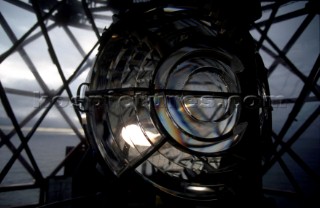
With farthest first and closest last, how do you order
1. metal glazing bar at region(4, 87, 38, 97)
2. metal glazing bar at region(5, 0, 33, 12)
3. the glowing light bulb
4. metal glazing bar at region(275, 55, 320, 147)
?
metal glazing bar at region(4, 87, 38, 97) < metal glazing bar at region(5, 0, 33, 12) < metal glazing bar at region(275, 55, 320, 147) < the glowing light bulb

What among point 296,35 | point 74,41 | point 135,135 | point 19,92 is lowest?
point 135,135

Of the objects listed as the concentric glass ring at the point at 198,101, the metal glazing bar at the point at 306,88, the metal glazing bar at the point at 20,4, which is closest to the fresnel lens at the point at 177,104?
the concentric glass ring at the point at 198,101

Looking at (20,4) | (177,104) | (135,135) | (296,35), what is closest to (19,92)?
(20,4)

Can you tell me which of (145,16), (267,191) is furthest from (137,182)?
(267,191)

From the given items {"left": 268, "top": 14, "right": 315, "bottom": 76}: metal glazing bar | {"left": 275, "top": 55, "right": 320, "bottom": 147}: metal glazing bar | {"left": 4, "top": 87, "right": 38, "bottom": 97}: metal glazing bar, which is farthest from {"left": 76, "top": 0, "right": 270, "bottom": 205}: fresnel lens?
{"left": 4, "top": 87, "right": 38, "bottom": 97}: metal glazing bar

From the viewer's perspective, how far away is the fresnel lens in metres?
1.37

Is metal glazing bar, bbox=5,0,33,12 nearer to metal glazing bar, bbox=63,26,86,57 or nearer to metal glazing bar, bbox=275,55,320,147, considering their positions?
metal glazing bar, bbox=63,26,86,57

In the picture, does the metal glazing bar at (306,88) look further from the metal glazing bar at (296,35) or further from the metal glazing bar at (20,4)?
the metal glazing bar at (20,4)

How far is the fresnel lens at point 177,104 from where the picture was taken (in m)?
1.37

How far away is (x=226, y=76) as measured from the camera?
162cm

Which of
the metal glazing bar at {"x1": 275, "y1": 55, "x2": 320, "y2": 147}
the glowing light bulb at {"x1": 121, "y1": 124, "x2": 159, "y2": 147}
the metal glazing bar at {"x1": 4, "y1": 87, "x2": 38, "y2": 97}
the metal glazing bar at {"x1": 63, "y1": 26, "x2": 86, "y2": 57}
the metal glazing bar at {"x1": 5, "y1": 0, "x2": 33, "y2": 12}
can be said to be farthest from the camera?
the metal glazing bar at {"x1": 63, "y1": 26, "x2": 86, "y2": 57}

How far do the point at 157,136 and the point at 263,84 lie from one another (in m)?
0.95

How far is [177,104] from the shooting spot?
4.82 feet

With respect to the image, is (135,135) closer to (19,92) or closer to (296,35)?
(296,35)
